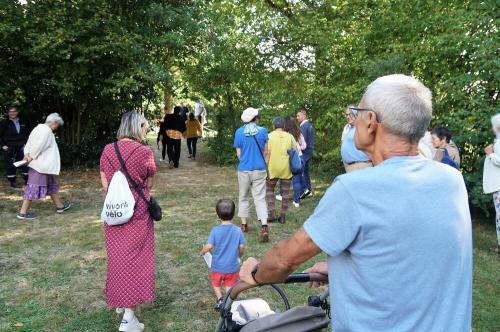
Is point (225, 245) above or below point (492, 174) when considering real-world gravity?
below

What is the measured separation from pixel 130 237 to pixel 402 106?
318cm

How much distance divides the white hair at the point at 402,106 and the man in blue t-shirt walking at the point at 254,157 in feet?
16.9

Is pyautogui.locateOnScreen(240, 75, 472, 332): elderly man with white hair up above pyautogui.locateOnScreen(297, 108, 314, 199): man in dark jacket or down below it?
below

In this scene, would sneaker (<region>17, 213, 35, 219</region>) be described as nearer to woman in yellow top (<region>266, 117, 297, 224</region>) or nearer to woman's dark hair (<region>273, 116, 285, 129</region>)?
woman in yellow top (<region>266, 117, 297, 224</region>)

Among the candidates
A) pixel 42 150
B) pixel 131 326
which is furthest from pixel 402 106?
A: pixel 42 150

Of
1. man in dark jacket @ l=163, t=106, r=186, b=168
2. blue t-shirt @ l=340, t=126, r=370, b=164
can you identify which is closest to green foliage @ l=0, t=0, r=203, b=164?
man in dark jacket @ l=163, t=106, r=186, b=168

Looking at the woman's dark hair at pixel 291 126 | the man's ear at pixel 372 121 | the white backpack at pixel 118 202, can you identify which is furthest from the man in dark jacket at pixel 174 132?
the man's ear at pixel 372 121

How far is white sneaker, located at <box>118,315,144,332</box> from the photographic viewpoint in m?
4.20

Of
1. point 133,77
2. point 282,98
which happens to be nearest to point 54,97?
point 133,77

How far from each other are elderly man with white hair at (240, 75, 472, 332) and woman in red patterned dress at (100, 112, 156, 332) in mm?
2836

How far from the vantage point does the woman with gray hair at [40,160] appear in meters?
7.68

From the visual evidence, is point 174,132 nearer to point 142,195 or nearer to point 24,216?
point 24,216

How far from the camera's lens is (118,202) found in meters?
4.10

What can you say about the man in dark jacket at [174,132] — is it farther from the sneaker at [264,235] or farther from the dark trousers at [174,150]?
the sneaker at [264,235]
